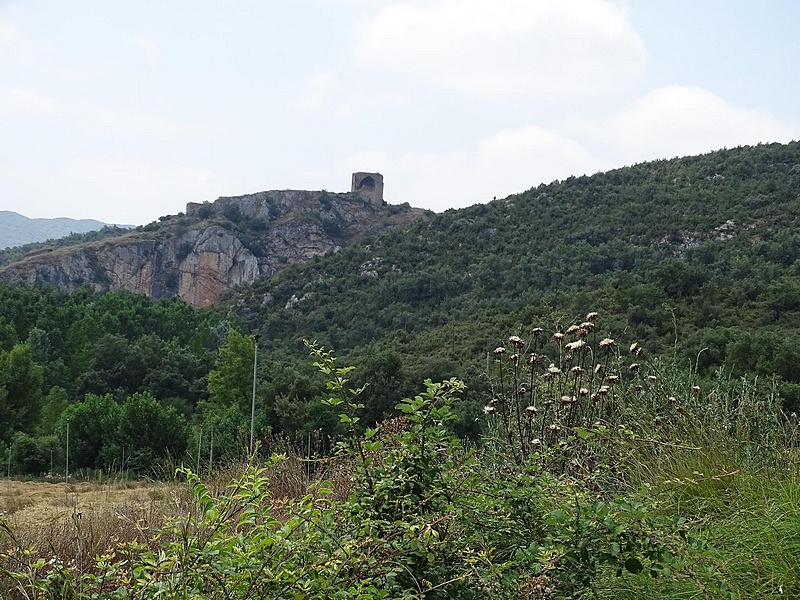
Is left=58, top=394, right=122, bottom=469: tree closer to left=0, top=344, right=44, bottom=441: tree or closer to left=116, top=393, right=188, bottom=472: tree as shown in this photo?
left=116, top=393, right=188, bottom=472: tree

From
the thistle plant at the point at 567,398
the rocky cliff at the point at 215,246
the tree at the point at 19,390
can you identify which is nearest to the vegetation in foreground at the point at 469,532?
the thistle plant at the point at 567,398

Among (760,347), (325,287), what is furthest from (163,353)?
(760,347)

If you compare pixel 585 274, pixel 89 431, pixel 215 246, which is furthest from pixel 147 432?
pixel 215 246

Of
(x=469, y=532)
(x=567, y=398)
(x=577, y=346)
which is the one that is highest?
(x=577, y=346)

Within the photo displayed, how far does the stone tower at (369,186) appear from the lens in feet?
255

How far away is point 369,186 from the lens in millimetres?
78438

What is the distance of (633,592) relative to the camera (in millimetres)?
2020

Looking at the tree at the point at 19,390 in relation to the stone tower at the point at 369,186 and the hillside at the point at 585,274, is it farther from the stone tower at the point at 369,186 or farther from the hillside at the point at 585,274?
the stone tower at the point at 369,186

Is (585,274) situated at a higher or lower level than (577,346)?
higher

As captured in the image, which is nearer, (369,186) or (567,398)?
(567,398)

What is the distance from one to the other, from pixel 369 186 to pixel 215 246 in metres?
19.7

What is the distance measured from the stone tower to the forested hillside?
28196 mm

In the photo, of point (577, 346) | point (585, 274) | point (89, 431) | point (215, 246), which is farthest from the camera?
point (215, 246)

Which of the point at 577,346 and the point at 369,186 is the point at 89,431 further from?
the point at 369,186
